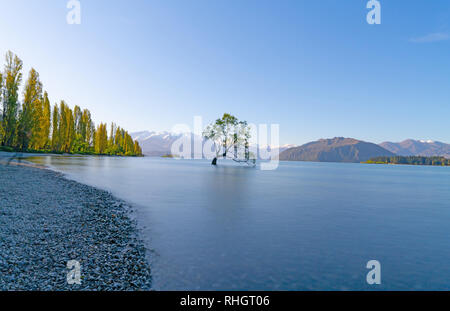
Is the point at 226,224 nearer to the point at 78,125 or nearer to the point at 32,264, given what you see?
the point at 32,264

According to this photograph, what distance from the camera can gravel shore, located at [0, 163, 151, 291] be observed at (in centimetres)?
564

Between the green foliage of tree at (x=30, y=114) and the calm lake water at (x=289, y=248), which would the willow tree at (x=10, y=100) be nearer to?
the green foliage of tree at (x=30, y=114)

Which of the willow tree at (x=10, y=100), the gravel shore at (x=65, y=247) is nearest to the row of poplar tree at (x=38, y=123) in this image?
the willow tree at (x=10, y=100)

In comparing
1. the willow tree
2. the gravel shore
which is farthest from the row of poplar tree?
the gravel shore

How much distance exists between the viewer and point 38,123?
71500 mm

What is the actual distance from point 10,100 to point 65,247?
77.7 m

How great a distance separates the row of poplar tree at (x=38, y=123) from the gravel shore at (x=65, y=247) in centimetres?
6883

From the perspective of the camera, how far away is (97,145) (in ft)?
455

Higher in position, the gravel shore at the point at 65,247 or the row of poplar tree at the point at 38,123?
the row of poplar tree at the point at 38,123

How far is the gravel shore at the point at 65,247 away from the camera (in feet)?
18.5

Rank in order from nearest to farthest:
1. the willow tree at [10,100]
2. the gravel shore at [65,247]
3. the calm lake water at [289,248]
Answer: the gravel shore at [65,247], the calm lake water at [289,248], the willow tree at [10,100]

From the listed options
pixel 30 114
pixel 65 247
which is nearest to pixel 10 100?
pixel 30 114

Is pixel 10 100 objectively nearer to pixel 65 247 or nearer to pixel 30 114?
pixel 30 114
